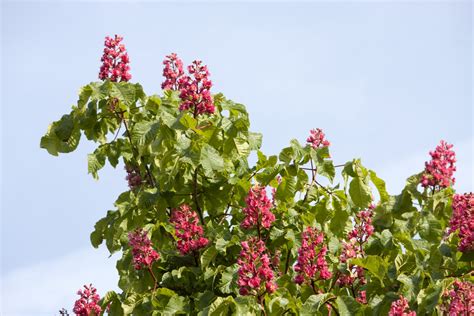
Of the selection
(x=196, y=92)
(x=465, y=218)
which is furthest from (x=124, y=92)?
(x=465, y=218)

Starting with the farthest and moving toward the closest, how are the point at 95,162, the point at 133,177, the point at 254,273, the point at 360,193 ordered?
the point at 133,177
the point at 95,162
the point at 360,193
the point at 254,273

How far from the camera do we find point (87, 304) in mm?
7230

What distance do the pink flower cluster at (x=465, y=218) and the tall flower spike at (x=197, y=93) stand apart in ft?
7.44

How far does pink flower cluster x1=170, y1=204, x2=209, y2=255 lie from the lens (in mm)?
7020

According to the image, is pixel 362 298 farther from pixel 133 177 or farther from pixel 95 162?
pixel 95 162

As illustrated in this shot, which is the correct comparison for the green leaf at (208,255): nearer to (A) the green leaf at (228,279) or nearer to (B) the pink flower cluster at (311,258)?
(A) the green leaf at (228,279)

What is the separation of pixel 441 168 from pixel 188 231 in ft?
6.84

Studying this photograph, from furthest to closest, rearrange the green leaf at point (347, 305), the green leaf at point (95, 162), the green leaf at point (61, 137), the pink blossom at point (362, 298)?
the green leaf at point (95, 162) → the green leaf at point (61, 137) → the pink blossom at point (362, 298) → the green leaf at point (347, 305)

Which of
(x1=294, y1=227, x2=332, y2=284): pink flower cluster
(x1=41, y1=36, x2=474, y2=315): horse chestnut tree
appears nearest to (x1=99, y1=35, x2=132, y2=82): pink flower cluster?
(x1=41, y1=36, x2=474, y2=315): horse chestnut tree

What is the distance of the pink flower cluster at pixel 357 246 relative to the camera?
7.12 m

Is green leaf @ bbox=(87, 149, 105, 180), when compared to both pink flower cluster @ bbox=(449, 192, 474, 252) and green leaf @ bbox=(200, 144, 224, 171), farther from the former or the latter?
pink flower cluster @ bbox=(449, 192, 474, 252)

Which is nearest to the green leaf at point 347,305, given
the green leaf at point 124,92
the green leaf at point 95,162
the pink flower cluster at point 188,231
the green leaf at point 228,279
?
the green leaf at point 228,279

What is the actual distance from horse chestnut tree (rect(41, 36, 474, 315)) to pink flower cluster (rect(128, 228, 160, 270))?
0.01 metres

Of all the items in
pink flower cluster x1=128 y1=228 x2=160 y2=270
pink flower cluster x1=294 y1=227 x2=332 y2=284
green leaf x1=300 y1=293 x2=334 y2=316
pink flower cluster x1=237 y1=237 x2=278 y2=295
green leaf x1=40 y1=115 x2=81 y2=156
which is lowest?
green leaf x1=300 y1=293 x2=334 y2=316
